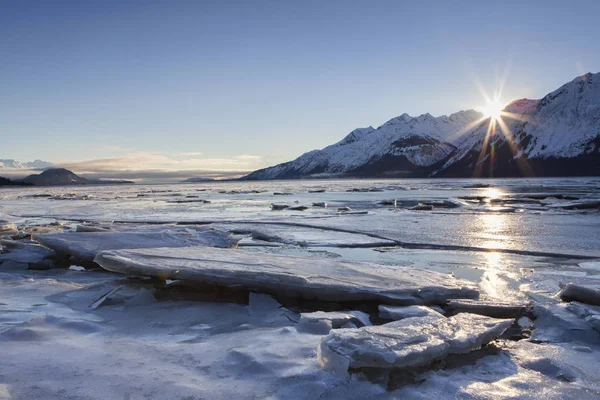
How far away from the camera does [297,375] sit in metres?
2.71

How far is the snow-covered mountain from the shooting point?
145 meters

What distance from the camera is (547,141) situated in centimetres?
16000

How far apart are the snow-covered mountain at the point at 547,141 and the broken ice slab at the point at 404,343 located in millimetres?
149586

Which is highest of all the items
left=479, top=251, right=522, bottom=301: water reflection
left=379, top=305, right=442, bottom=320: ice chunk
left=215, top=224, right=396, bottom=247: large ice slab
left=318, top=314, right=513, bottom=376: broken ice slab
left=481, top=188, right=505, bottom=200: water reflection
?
left=318, top=314, right=513, bottom=376: broken ice slab

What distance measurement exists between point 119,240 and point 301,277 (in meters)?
4.11

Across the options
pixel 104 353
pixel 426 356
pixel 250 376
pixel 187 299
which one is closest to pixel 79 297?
pixel 187 299

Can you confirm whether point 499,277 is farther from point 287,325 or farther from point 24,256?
point 24,256

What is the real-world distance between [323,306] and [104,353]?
6.64 ft

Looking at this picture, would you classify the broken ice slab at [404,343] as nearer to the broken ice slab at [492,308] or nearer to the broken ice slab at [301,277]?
the broken ice slab at [492,308]

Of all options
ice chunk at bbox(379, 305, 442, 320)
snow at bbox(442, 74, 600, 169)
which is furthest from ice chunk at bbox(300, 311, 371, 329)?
snow at bbox(442, 74, 600, 169)

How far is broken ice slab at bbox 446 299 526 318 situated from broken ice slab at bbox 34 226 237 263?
15.8ft

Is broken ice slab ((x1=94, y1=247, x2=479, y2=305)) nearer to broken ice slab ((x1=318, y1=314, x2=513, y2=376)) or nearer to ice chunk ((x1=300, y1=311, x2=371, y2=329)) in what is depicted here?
ice chunk ((x1=300, y1=311, x2=371, y2=329))

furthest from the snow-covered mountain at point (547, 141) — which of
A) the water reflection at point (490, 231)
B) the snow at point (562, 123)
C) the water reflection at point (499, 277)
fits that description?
the water reflection at point (499, 277)

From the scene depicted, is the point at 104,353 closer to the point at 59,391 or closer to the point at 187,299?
the point at 59,391
